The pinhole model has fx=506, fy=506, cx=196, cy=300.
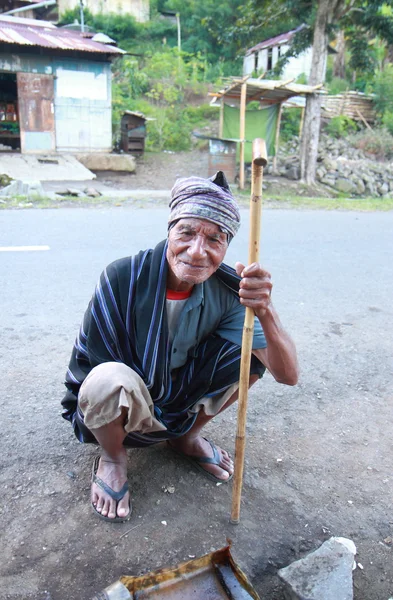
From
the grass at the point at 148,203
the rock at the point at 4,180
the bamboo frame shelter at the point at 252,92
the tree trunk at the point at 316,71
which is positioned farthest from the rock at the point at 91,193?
the tree trunk at the point at 316,71

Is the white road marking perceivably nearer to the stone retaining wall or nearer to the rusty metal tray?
the rusty metal tray

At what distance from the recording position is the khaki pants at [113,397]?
176 centimetres

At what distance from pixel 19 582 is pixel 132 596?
389 mm

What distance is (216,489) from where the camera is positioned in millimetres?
2141

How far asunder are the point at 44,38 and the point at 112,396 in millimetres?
15333

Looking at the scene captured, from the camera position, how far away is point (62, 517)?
6.31 ft

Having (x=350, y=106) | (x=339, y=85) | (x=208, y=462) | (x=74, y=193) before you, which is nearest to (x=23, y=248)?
(x=208, y=462)

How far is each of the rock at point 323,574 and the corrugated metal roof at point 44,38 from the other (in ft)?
48.2

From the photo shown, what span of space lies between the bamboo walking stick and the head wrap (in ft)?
0.74

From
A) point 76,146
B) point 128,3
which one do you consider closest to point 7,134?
point 76,146

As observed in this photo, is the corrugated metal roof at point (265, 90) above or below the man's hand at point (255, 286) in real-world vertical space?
above

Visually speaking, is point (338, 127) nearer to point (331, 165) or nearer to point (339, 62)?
point (331, 165)

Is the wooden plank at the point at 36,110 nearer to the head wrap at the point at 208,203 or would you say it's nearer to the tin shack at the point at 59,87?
A: the tin shack at the point at 59,87

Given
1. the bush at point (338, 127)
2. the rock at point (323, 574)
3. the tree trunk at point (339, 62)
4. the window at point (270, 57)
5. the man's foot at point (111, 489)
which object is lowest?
the rock at point (323, 574)
